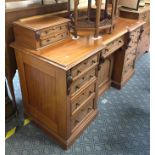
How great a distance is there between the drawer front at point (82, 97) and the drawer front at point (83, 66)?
0.22 metres

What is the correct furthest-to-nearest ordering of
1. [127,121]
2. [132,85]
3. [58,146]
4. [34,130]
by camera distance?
[132,85] < [127,121] < [34,130] < [58,146]

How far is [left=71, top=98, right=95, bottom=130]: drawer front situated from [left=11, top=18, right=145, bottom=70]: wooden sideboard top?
1.75 ft

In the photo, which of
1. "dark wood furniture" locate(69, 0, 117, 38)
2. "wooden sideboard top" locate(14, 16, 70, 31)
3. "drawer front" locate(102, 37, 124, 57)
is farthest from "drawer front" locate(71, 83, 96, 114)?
"wooden sideboard top" locate(14, 16, 70, 31)

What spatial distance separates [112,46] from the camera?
1847 mm

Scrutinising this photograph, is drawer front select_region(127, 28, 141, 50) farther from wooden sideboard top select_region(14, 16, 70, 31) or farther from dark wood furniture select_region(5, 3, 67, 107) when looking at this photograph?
wooden sideboard top select_region(14, 16, 70, 31)

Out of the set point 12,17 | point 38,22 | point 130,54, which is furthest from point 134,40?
point 12,17

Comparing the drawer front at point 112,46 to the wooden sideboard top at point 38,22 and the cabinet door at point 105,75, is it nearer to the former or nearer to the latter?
the cabinet door at point 105,75

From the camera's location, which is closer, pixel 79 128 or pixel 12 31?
pixel 12 31

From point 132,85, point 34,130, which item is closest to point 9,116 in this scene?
point 34,130

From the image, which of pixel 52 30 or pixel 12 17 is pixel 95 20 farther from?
pixel 12 17

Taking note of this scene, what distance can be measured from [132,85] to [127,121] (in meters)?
0.74

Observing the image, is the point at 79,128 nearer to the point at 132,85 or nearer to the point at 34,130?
the point at 34,130

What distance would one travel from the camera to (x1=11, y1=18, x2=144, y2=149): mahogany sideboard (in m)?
1.32

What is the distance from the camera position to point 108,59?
7.25ft
